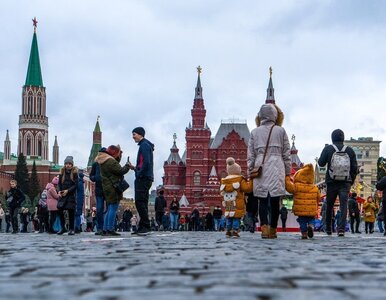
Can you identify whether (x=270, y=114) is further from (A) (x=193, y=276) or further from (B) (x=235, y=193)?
(A) (x=193, y=276)

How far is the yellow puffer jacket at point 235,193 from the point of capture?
36.9 ft

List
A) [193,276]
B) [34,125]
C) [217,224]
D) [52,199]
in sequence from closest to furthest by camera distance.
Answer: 1. [193,276]
2. [52,199]
3. [217,224]
4. [34,125]

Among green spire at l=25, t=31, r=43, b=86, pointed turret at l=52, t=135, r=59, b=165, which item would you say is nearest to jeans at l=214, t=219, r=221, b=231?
green spire at l=25, t=31, r=43, b=86

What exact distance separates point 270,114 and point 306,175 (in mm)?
1256

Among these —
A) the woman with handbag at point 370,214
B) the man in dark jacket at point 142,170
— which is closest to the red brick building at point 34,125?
the woman with handbag at point 370,214

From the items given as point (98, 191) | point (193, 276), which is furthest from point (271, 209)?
point (193, 276)

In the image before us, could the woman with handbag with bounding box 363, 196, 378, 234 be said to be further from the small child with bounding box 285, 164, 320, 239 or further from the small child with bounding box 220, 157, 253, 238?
the small child with bounding box 220, 157, 253, 238

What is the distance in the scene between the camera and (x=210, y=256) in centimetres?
636

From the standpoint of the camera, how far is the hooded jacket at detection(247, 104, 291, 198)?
1039 centimetres

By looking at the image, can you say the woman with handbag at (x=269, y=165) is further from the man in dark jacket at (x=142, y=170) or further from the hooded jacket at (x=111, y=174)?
the hooded jacket at (x=111, y=174)

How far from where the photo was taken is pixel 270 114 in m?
10.8

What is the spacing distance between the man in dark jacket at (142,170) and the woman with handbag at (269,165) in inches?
96.2

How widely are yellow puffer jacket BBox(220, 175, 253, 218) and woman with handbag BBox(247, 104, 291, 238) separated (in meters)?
0.53

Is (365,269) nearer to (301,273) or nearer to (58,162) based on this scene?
(301,273)
